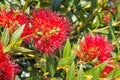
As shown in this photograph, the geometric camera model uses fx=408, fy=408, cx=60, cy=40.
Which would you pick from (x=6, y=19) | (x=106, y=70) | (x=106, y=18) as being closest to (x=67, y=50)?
(x=106, y=70)

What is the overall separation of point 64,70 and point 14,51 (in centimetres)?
25

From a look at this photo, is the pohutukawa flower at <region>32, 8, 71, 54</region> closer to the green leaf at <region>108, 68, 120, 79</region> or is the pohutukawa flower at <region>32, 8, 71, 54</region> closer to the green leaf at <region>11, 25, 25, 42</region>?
the green leaf at <region>11, 25, 25, 42</region>

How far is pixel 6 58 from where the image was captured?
53.9 inches

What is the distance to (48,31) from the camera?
4.84ft

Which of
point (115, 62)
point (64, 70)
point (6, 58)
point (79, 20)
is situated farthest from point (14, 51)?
point (79, 20)

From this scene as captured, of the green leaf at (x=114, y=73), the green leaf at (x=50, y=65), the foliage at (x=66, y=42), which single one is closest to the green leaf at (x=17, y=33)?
the foliage at (x=66, y=42)

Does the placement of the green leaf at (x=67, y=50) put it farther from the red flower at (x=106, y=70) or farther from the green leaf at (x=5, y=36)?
the green leaf at (x=5, y=36)

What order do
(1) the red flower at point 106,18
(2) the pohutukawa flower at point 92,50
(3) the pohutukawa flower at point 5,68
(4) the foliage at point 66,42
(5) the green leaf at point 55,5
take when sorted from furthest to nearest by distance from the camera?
1. (1) the red flower at point 106,18
2. (5) the green leaf at point 55,5
3. (2) the pohutukawa flower at point 92,50
4. (4) the foliage at point 66,42
5. (3) the pohutukawa flower at point 5,68

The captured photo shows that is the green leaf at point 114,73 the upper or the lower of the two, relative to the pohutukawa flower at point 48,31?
lower

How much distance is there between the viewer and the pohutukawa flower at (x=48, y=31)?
1479 millimetres

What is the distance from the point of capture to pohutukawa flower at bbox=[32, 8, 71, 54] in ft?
4.85

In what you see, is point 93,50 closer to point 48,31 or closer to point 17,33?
point 48,31

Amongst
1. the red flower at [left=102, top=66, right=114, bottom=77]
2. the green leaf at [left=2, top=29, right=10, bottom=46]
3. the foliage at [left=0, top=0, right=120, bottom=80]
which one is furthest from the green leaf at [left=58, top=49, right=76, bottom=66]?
the green leaf at [left=2, top=29, right=10, bottom=46]

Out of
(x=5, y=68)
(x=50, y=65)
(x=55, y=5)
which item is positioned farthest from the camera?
(x=55, y=5)
